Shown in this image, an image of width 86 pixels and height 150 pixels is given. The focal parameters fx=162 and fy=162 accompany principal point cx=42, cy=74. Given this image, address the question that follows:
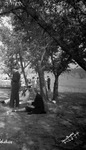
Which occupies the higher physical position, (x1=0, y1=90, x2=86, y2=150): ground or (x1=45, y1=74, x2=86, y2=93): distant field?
(x1=45, y1=74, x2=86, y2=93): distant field

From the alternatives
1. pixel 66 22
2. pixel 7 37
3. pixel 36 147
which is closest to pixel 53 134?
pixel 36 147

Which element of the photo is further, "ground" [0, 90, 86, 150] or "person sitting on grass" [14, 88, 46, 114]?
"person sitting on grass" [14, 88, 46, 114]

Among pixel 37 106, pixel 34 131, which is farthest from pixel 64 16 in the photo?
pixel 34 131

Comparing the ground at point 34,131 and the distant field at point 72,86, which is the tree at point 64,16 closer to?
the ground at point 34,131

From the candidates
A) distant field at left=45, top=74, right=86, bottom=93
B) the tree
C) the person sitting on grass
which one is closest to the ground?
the person sitting on grass

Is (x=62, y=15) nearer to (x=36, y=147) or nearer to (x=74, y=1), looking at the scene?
(x=74, y=1)

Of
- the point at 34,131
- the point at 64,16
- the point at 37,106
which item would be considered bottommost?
the point at 34,131

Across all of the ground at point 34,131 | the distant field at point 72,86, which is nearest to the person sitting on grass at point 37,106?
the ground at point 34,131

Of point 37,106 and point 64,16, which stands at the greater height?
point 64,16

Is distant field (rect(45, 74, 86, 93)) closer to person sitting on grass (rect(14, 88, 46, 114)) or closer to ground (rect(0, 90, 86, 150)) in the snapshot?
person sitting on grass (rect(14, 88, 46, 114))

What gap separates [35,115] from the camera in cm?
831

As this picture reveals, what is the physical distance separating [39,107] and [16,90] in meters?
2.24

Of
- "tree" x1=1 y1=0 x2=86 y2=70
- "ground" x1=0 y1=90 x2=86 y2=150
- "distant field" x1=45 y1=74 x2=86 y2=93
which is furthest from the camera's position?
"distant field" x1=45 y1=74 x2=86 y2=93

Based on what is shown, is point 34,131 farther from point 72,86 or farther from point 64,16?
point 72,86
